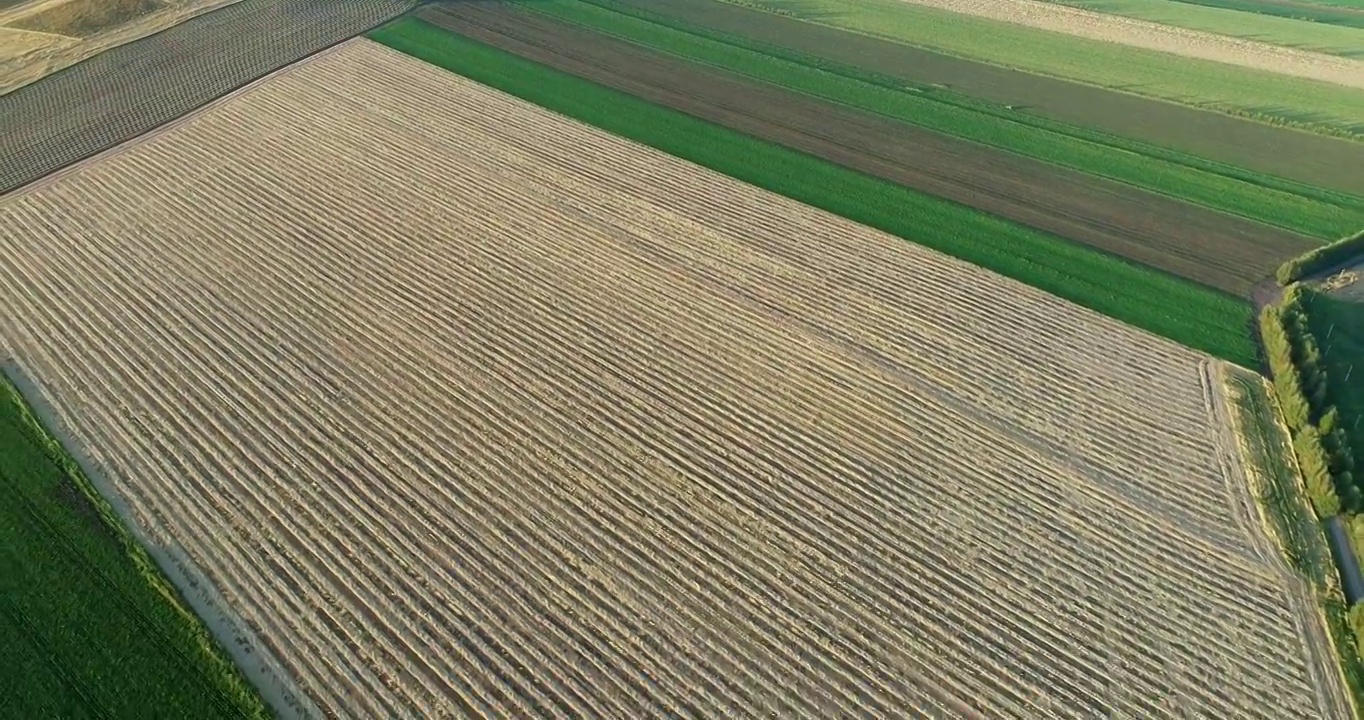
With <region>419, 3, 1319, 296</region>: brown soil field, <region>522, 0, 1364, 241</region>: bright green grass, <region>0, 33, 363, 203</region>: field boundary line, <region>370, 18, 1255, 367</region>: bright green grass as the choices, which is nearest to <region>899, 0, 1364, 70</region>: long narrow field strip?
<region>522, 0, 1364, 241</region>: bright green grass

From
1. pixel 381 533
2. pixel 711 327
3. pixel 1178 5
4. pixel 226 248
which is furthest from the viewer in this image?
pixel 1178 5

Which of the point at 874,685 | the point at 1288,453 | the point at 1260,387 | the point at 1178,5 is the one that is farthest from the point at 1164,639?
the point at 1178,5

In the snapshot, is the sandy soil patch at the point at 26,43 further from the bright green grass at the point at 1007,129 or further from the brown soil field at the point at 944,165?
the bright green grass at the point at 1007,129

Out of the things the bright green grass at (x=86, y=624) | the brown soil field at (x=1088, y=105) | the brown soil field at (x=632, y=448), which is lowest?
Result: the bright green grass at (x=86, y=624)

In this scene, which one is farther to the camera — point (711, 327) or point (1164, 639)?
point (711, 327)

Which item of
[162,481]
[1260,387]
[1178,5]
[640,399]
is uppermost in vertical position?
[1178,5]

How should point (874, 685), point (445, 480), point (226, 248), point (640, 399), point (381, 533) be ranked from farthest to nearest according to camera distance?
point (226, 248) < point (640, 399) < point (445, 480) < point (381, 533) < point (874, 685)

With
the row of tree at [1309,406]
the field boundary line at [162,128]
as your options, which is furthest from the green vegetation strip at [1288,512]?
the field boundary line at [162,128]

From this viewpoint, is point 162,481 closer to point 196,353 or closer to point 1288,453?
point 196,353
